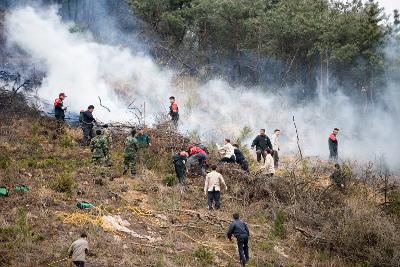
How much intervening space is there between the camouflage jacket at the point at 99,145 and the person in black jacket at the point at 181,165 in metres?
2.10

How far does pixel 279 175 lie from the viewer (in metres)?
16.4

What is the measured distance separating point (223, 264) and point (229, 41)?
1758 centimetres

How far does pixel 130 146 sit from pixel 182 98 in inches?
382

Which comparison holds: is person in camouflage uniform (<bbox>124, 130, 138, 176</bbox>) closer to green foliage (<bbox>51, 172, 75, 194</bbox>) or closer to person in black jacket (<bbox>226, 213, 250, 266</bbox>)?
green foliage (<bbox>51, 172, 75, 194</bbox>)

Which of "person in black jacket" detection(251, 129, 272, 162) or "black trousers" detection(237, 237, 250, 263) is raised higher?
"person in black jacket" detection(251, 129, 272, 162)

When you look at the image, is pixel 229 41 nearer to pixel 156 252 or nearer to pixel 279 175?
pixel 279 175

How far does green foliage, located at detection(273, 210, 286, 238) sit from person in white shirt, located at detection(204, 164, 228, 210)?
152 centimetres

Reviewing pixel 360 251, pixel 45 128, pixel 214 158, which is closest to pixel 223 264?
pixel 360 251

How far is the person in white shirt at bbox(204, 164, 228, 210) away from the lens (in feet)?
44.5

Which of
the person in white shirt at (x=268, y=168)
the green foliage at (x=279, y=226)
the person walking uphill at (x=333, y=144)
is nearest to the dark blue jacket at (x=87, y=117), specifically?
the person in white shirt at (x=268, y=168)

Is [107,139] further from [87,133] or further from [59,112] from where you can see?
[59,112]

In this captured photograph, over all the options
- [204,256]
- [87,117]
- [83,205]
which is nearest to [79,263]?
[204,256]

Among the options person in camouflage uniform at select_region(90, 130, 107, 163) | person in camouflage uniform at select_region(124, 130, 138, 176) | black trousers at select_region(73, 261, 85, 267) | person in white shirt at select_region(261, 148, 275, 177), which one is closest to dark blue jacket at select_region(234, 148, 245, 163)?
person in white shirt at select_region(261, 148, 275, 177)

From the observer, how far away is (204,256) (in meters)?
11.4
